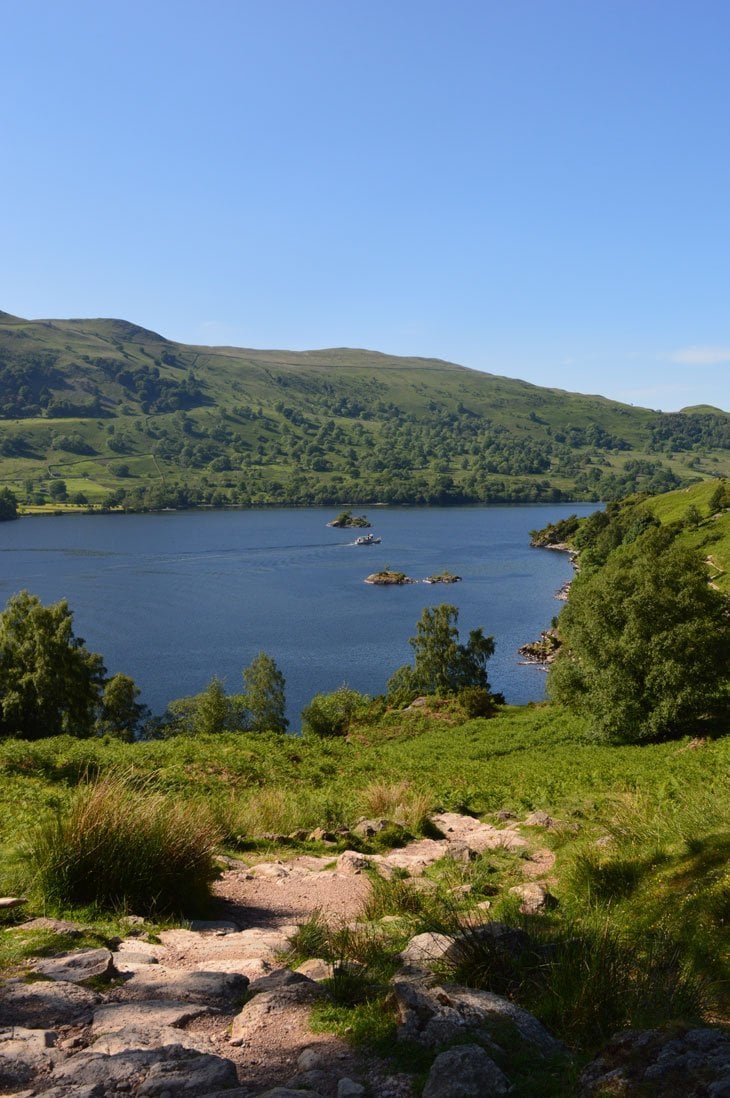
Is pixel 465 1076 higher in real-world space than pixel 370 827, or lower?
higher

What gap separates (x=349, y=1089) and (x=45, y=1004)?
275 centimetres

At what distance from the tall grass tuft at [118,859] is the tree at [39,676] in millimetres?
32651

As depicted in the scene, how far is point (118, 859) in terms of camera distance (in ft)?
28.8

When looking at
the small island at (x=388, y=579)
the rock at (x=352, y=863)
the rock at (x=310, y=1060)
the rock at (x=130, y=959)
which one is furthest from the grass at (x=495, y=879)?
the small island at (x=388, y=579)

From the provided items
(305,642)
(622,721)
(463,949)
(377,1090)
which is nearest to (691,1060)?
(377,1090)

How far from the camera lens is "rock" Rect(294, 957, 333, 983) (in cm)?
693

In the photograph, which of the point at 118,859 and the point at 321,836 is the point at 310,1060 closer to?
the point at 118,859

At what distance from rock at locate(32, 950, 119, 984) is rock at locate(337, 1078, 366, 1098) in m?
2.80

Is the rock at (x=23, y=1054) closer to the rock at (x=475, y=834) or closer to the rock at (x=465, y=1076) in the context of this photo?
the rock at (x=465, y=1076)

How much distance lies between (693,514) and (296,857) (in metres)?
115

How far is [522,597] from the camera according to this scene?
396 feet

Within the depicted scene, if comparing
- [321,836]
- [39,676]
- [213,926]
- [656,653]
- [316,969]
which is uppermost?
[316,969]

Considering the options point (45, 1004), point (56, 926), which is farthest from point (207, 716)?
point (45, 1004)

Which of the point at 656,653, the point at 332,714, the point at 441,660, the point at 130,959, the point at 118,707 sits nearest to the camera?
the point at 130,959
